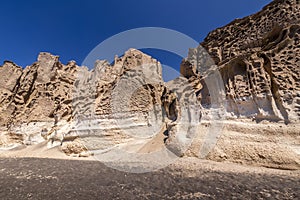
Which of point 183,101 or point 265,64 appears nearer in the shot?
point 265,64

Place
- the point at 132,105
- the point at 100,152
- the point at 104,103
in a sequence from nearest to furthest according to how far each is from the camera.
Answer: the point at 100,152 → the point at 104,103 → the point at 132,105

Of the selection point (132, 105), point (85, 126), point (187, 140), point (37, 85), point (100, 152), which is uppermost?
point (37, 85)

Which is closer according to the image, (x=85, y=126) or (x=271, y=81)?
(x=271, y=81)

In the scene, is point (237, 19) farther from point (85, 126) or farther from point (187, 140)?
point (85, 126)

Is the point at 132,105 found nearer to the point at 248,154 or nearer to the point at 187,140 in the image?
the point at 187,140

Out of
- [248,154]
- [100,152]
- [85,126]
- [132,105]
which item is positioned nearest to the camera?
[248,154]

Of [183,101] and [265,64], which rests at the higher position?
[265,64]

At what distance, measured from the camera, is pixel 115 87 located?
9.48 metres

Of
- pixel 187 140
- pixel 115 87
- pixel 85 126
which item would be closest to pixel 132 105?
pixel 115 87

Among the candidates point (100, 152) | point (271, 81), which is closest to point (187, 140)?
point (271, 81)

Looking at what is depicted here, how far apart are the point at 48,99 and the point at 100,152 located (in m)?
6.19

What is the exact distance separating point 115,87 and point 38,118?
532cm

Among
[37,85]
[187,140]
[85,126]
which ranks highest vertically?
[37,85]

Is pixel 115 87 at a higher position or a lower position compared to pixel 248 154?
higher
